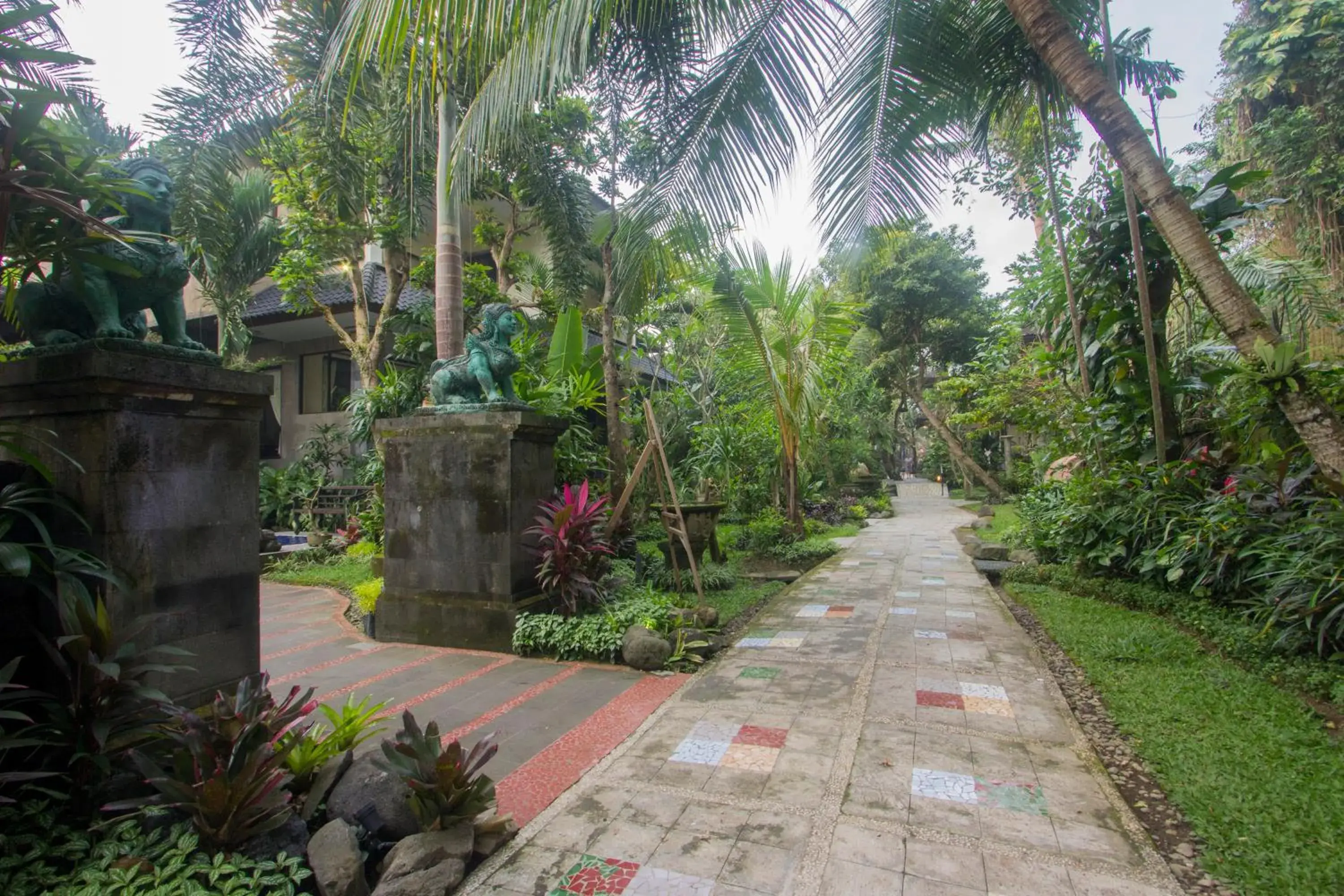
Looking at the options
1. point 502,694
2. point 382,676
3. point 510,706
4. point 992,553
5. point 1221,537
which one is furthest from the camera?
point 992,553

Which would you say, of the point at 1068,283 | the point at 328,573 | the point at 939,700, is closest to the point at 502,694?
the point at 939,700

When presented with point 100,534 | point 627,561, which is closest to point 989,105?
point 627,561

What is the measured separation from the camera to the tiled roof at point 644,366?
11.9 meters

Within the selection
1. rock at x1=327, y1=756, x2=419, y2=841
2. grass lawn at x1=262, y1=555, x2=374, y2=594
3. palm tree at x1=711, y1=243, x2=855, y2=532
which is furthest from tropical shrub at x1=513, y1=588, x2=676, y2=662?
palm tree at x1=711, y1=243, x2=855, y2=532

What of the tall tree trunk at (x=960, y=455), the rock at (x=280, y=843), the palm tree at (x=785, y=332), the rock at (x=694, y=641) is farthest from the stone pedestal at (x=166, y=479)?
the tall tree trunk at (x=960, y=455)

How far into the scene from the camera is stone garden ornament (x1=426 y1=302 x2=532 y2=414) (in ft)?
16.0

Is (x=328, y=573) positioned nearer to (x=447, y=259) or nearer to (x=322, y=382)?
(x=447, y=259)

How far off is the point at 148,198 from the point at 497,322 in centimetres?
250

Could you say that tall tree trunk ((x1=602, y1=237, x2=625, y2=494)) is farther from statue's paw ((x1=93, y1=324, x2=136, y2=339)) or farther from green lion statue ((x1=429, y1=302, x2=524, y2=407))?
statue's paw ((x1=93, y1=324, x2=136, y2=339))

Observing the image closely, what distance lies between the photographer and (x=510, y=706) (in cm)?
366

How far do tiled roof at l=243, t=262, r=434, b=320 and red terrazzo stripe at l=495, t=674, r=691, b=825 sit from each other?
7.87m

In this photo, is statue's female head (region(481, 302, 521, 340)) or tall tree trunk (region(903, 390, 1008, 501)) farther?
tall tree trunk (region(903, 390, 1008, 501))

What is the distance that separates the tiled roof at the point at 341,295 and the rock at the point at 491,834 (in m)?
8.79

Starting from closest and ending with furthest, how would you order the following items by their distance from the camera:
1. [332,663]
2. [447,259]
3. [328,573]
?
1. [332,663]
2. [447,259]
3. [328,573]
